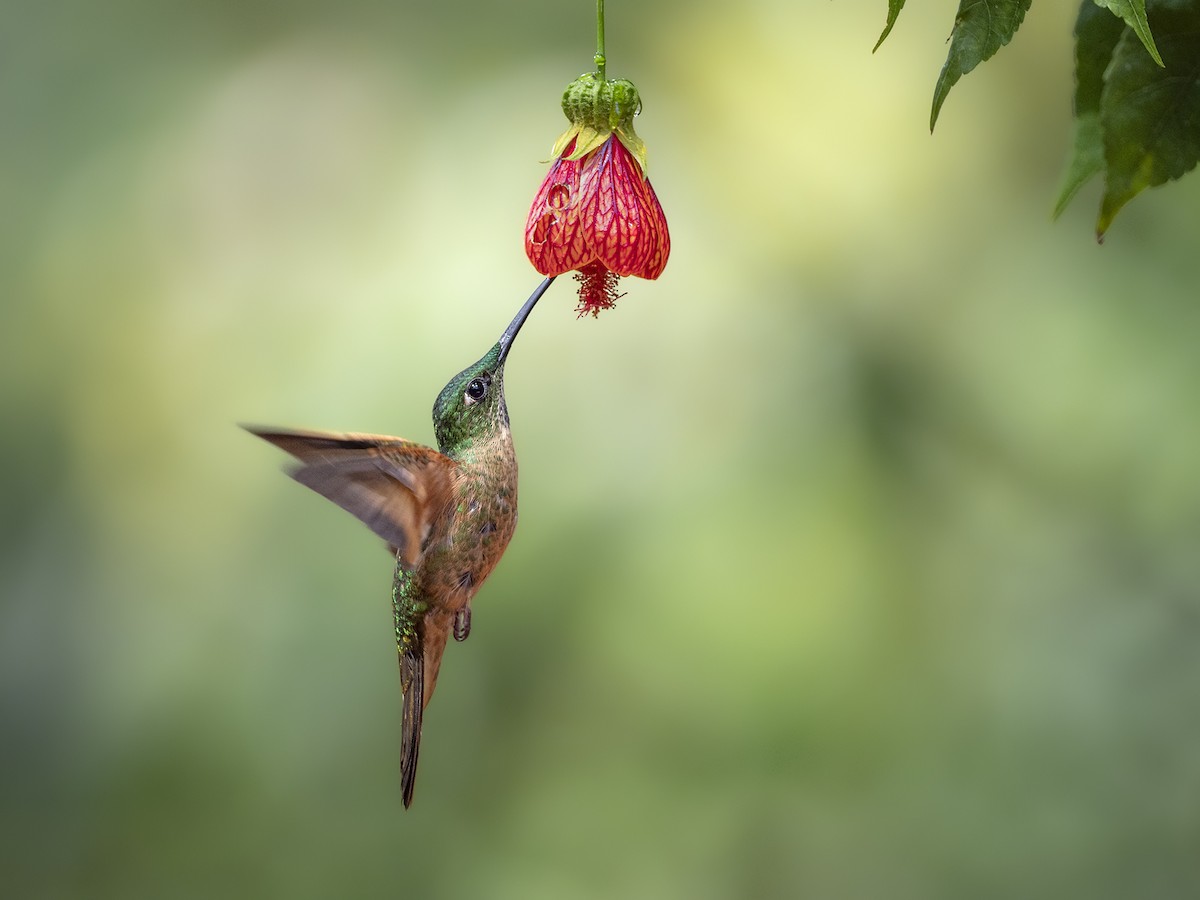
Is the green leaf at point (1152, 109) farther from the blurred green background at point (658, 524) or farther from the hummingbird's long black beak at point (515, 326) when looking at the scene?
the blurred green background at point (658, 524)

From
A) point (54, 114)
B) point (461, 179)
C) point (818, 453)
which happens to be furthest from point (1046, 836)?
point (54, 114)

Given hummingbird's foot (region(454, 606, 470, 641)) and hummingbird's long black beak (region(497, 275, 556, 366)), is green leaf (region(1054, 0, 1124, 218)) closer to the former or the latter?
hummingbird's long black beak (region(497, 275, 556, 366))

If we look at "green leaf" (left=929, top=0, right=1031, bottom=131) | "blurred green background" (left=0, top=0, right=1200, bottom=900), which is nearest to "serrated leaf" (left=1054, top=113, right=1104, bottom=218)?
"green leaf" (left=929, top=0, right=1031, bottom=131)

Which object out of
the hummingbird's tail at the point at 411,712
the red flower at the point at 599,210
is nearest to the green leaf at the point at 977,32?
the red flower at the point at 599,210

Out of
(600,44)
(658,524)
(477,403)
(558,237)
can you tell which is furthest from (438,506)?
(658,524)

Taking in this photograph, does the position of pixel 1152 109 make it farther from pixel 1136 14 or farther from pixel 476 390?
pixel 476 390

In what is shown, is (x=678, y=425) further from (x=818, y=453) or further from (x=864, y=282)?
(x=864, y=282)

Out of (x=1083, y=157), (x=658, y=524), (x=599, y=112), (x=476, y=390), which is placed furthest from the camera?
(x=658, y=524)
